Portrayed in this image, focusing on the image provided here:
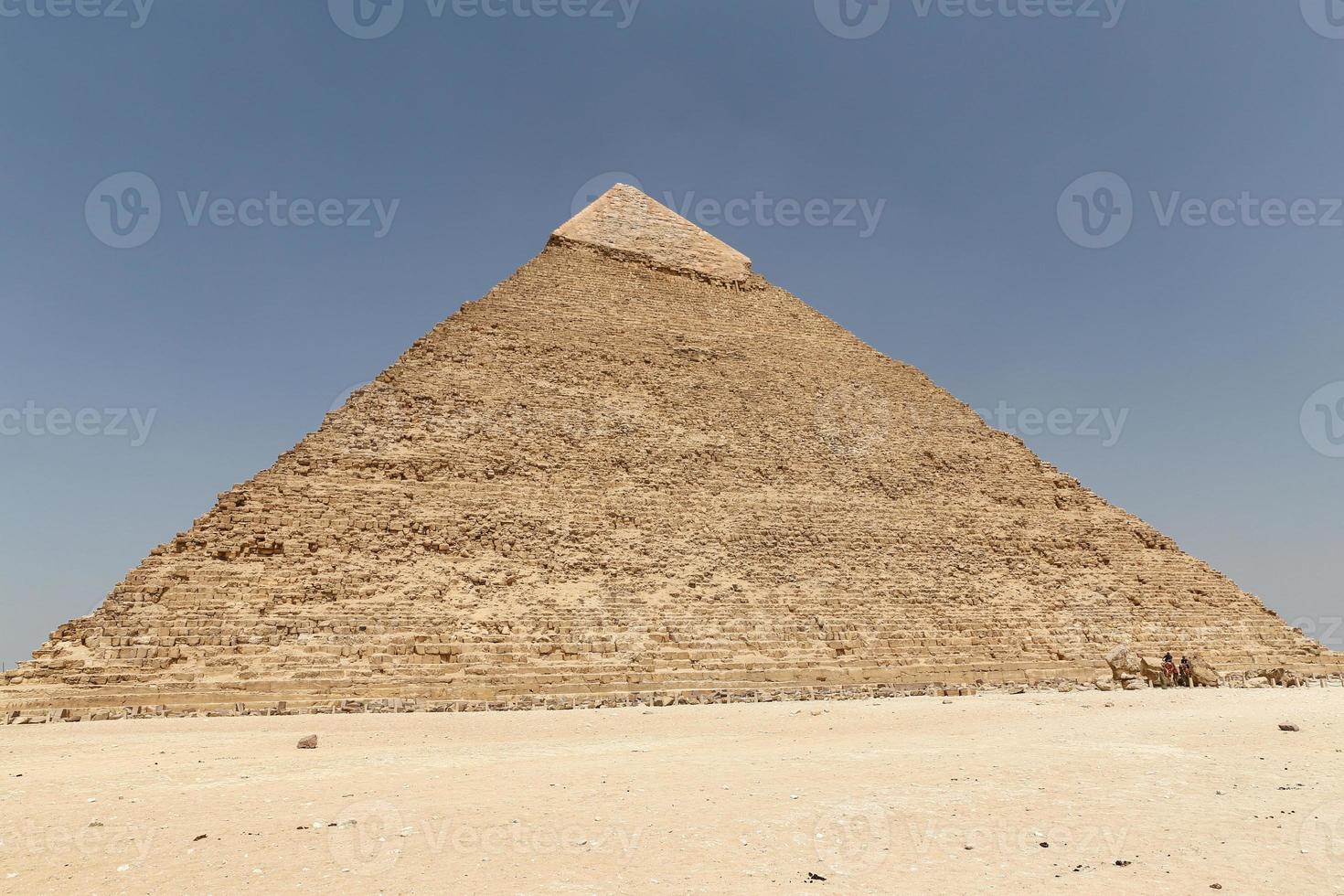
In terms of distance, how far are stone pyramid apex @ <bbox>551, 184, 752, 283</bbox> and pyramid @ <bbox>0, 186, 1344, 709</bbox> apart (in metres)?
0.40

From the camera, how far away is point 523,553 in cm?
1482

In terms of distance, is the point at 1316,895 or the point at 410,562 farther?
the point at 410,562

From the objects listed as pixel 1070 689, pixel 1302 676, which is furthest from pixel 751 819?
pixel 1302 676

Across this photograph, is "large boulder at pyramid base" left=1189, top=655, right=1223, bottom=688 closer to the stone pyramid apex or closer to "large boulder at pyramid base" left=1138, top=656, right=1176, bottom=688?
"large boulder at pyramid base" left=1138, top=656, right=1176, bottom=688

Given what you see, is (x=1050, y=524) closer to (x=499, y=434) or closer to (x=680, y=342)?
(x=680, y=342)

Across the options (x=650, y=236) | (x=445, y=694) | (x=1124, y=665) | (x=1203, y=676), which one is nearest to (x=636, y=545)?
(x=445, y=694)

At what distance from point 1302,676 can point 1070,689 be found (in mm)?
6333

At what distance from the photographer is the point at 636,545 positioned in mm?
15609

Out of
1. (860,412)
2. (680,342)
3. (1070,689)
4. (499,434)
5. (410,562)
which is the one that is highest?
(680,342)

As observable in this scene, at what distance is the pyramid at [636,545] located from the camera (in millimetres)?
12297

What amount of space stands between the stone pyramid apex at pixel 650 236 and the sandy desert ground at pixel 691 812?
1821 centimetres

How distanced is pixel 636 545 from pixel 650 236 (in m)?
12.9

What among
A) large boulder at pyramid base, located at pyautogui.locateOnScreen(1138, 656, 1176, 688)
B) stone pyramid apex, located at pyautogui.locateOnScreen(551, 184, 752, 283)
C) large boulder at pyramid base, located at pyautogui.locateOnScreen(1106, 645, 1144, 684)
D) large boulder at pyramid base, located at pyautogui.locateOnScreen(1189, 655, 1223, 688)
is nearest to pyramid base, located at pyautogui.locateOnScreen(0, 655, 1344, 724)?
large boulder at pyramid base, located at pyautogui.locateOnScreen(1106, 645, 1144, 684)

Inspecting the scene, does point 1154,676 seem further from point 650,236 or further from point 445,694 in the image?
point 650,236
